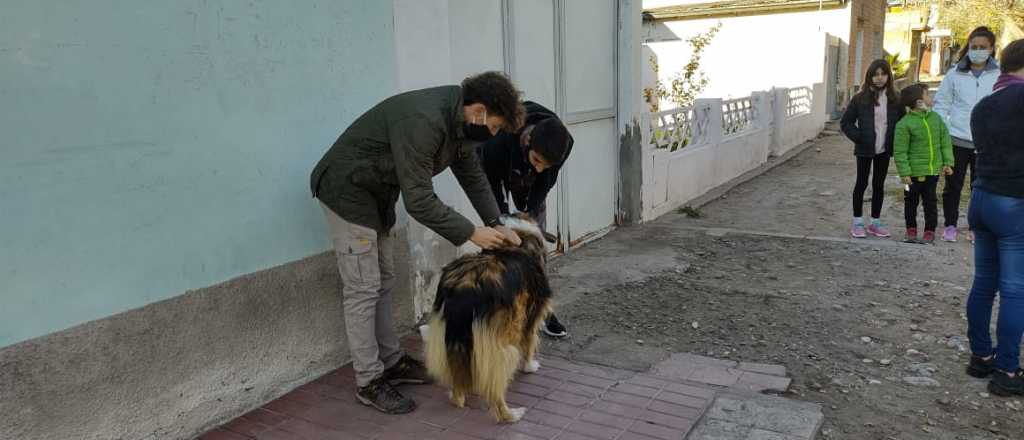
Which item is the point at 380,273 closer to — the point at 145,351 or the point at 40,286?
the point at 145,351

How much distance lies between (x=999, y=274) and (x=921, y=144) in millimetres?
3108

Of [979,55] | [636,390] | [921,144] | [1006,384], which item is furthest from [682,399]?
[979,55]

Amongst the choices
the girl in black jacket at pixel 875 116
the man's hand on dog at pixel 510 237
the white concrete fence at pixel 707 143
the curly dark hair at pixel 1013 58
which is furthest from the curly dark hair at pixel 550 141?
the girl in black jacket at pixel 875 116

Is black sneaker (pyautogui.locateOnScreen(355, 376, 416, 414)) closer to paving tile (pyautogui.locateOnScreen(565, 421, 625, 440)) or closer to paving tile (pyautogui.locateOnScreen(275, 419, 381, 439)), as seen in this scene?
paving tile (pyautogui.locateOnScreen(275, 419, 381, 439))

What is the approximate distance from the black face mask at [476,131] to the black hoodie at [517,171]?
684mm

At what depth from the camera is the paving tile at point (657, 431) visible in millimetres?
3084

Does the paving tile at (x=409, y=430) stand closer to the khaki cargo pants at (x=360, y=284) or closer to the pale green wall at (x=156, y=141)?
the khaki cargo pants at (x=360, y=284)

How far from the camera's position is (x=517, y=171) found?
395cm

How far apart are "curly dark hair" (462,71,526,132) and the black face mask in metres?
0.09

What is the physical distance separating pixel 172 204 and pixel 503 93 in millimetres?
1572

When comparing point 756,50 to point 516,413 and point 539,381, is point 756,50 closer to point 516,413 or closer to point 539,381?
point 539,381

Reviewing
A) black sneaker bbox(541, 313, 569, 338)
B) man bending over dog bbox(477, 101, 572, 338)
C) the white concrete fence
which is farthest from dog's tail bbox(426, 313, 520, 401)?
the white concrete fence

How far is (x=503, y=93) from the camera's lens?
299 cm

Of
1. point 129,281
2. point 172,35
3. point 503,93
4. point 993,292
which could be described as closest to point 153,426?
point 129,281
